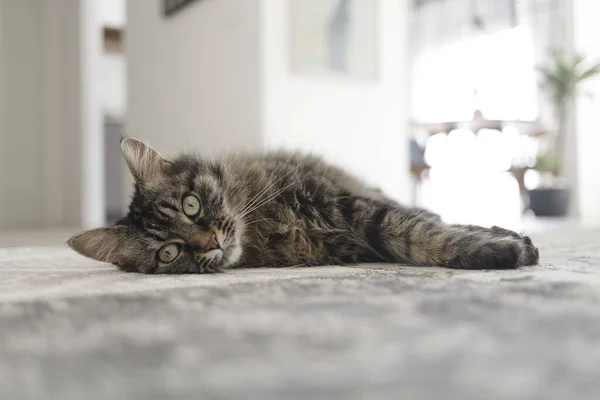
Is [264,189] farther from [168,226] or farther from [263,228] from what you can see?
[168,226]

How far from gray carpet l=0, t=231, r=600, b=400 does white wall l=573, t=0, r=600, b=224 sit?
5.39 m

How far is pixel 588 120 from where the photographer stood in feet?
19.4

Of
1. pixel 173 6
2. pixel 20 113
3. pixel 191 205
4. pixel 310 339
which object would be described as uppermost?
pixel 173 6

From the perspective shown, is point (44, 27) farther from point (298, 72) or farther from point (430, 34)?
point (430, 34)

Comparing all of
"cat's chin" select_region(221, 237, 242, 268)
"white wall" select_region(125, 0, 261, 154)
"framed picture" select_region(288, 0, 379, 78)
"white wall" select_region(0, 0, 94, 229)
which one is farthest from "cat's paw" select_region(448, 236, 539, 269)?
"white wall" select_region(0, 0, 94, 229)

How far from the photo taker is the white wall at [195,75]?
2.96 meters

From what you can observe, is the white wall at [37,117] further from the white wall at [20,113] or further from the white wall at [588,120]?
the white wall at [588,120]

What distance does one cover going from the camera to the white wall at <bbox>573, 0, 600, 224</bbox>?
5.81 meters

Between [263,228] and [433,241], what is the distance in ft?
1.44

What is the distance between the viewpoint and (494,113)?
24.2 feet

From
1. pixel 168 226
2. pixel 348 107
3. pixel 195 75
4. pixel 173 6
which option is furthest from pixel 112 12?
pixel 168 226

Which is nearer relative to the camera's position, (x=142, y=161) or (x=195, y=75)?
(x=142, y=161)

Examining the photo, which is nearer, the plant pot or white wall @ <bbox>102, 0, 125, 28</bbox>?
the plant pot

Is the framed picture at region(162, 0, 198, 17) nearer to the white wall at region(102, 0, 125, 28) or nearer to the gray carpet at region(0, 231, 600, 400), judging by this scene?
the white wall at region(102, 0, 125, 28)
